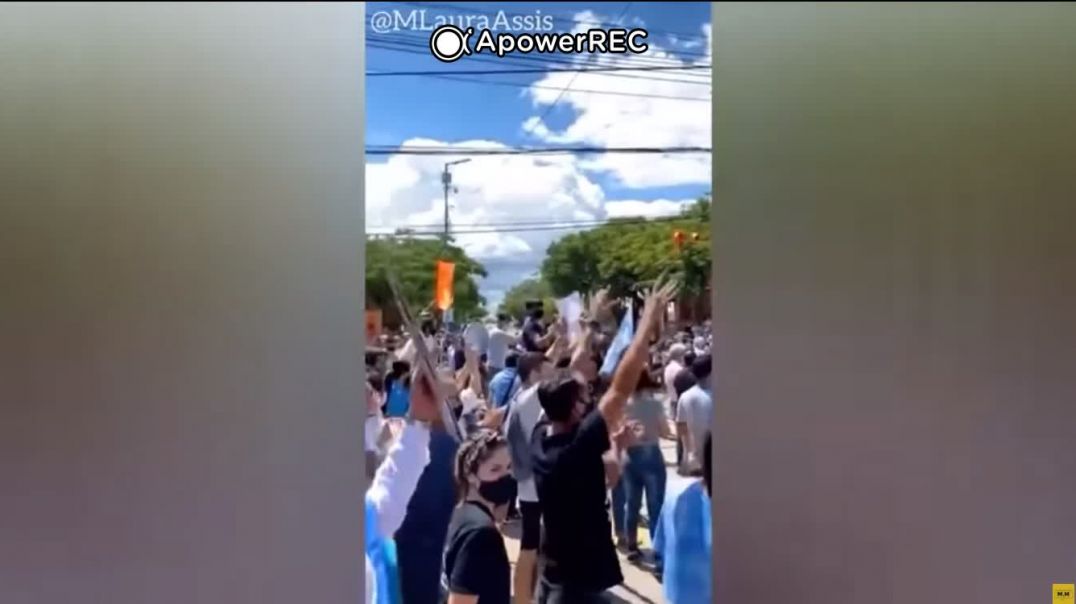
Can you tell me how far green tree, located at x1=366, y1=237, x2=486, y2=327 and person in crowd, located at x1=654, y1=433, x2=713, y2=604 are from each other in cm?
77

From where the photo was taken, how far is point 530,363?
2473 millimetres

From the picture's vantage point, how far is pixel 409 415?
2449mm

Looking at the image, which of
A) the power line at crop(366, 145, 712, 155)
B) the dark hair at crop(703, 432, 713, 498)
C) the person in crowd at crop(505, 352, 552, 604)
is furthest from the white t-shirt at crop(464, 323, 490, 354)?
the dark hair at crop(703, 432, 713, 498)

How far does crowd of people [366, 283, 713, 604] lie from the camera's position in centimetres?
244

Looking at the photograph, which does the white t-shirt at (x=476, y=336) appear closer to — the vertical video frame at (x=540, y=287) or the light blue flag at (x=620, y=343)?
the vertical video frame at (x=540, y=287)

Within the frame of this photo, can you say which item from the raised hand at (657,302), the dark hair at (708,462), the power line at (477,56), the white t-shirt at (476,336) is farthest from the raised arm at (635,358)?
the power line at (477,56)

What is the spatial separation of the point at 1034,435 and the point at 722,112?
1175 mm

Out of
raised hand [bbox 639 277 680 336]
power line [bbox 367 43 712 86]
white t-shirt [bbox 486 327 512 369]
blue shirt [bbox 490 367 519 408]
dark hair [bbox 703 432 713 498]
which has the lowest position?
dark hair [bbox 703 432 713 498]

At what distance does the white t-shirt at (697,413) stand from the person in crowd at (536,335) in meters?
0.38

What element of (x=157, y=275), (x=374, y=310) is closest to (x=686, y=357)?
(x=374, y=310)

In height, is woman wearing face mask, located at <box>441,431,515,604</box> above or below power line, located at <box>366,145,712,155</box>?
below

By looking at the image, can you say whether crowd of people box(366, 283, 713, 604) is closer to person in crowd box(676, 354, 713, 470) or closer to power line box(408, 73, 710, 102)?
person in crowd box(676, 354, 713, 470)

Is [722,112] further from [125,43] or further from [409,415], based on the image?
[125,43]

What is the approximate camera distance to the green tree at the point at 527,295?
244 centimetres
